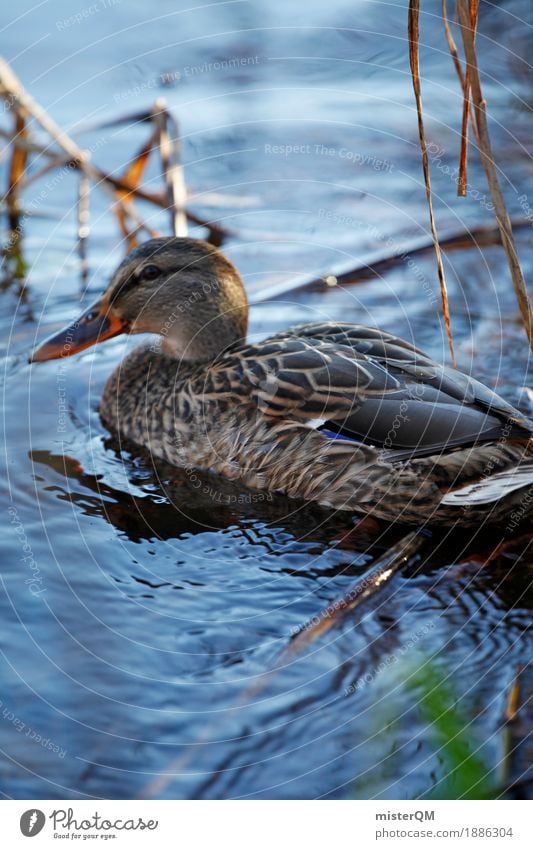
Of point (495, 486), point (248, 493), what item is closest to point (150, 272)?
point (248, 493)

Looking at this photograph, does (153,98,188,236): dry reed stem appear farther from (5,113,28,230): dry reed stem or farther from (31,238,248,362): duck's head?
(31,238,248,362): duck's head

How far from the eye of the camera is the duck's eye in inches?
252

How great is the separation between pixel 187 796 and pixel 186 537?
1705 mm

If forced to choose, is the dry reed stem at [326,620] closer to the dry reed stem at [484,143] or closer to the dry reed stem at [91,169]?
the dry reed stem at [484,143]

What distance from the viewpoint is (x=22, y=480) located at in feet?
18.9

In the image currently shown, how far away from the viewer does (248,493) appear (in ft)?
19.0

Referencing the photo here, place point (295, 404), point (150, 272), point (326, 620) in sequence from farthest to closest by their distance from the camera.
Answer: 1. point (150, 272)
2. point (295, 404)
3. point (326, 620)

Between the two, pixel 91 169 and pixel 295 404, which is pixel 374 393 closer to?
pixel 295 404

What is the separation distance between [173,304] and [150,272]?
0.23 m

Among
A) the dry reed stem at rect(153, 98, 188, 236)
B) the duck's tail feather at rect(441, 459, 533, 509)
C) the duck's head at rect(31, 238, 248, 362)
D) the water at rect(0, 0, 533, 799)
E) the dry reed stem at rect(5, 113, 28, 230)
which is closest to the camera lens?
the water at rect(0, 0, 533, 799)

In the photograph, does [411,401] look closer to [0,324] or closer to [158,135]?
[0,324]

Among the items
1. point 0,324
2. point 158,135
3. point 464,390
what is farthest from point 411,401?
point 158,135

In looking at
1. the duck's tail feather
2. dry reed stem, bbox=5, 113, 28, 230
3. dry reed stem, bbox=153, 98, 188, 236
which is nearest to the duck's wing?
the duck's tail feather

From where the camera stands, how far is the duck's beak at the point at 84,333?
6391mm
